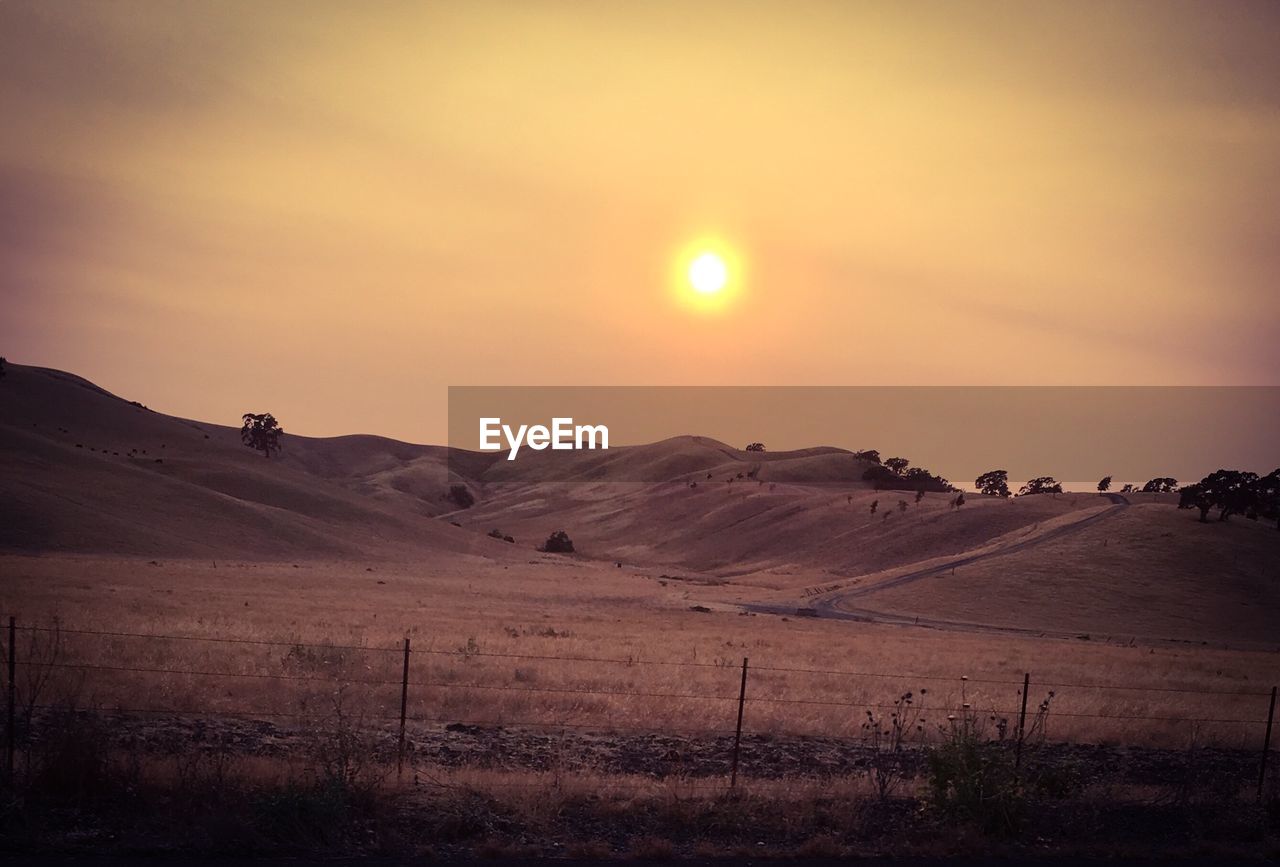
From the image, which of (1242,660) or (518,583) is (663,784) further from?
(518,583)

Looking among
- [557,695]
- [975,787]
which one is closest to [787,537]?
[557,695]

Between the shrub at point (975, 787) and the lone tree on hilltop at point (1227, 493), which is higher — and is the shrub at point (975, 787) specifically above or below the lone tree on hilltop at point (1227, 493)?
below

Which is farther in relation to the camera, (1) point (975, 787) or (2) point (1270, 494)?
(2) point (1270, 494)

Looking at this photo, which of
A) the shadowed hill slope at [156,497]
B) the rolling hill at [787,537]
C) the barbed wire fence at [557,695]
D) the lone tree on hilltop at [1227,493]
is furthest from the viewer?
the lone tree on hilltop at [1227,493]

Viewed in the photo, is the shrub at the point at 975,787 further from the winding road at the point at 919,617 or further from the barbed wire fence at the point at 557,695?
the winding road at the point at 919,617

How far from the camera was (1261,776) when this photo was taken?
16.9 m

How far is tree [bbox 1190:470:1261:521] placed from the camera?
102 meters

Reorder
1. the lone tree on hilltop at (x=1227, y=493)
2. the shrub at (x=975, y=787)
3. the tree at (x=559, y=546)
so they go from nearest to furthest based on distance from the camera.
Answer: the shrub at (x=975, y=787) < the lone tree on hilltop at (x=1227, y=493) < the tree at (x=559, y=546)

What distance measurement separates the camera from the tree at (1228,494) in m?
102

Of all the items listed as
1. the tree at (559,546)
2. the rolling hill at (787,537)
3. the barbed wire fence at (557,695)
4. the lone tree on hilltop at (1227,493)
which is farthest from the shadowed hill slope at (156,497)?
the lone tree on hilltop at (1227,493)

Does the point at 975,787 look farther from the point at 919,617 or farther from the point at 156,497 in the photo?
the point at 156,497

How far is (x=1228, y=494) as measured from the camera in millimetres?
102250

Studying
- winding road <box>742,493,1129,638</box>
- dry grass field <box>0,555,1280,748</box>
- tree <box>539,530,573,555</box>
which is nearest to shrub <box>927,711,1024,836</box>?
dry grass field <box>0,555,1280,748</box>

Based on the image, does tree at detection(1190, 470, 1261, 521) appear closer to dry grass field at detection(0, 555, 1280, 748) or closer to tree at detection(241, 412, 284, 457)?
dry grass field at detection(0, 555, 1280, 748)
